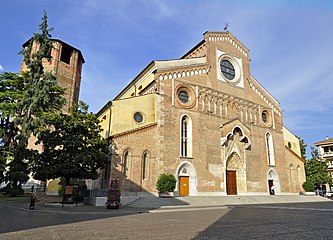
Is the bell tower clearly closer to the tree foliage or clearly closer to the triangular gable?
the tree foliage

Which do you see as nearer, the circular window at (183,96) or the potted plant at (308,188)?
the circular window at (183,96)

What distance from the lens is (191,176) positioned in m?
23.8

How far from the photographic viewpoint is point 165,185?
20.5m

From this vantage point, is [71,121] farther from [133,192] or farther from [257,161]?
[257,161]

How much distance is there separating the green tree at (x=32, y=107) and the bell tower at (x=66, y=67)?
10455 millimetres

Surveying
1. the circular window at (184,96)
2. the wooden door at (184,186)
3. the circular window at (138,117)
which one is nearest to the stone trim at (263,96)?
the circular window at (184,96)

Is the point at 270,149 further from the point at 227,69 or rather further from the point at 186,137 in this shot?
the point at 186,137

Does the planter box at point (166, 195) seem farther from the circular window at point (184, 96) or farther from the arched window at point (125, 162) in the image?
the circular window at point (184, 96)

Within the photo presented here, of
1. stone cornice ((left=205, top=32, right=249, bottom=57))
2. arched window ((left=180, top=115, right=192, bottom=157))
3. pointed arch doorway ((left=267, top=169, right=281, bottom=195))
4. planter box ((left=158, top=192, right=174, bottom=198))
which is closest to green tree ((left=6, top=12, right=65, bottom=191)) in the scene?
planter box ((left=158, top=192, right=174, bottom=198))

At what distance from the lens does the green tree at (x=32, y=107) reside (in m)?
21.7

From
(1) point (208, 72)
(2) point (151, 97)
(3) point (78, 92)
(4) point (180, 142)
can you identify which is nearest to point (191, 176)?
(4) point (180, 142)

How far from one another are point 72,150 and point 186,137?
38.1 feet

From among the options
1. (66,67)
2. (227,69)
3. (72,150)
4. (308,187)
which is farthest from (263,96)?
(66,67)

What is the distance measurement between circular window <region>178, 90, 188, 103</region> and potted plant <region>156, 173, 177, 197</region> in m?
8.74
